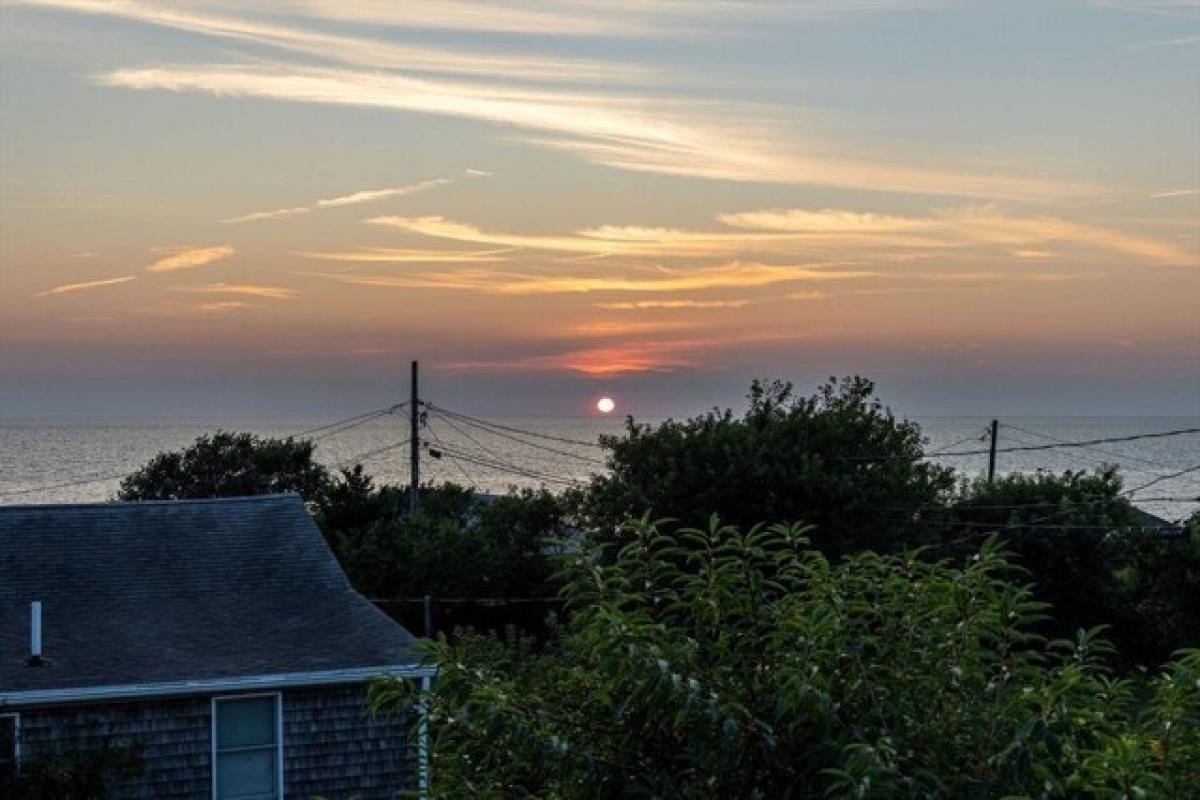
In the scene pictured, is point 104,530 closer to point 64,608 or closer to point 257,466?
point 64,608

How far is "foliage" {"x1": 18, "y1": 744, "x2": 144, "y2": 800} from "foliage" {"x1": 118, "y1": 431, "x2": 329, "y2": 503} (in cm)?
3441

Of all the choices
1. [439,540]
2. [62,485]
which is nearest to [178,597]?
[439,540]

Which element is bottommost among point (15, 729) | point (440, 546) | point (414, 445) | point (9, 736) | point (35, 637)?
point (9, 736)

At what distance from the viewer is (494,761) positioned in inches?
385

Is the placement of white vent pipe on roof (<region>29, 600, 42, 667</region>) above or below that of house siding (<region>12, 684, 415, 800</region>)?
above

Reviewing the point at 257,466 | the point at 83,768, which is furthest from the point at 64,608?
the point at 257,466

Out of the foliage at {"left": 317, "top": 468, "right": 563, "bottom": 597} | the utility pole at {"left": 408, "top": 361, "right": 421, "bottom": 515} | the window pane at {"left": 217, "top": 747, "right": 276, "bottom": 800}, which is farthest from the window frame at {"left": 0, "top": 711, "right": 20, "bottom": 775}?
the utility pole at {"left": 408, "top": 361, "right": 421, "bottom": 515}

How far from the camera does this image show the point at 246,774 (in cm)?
2323

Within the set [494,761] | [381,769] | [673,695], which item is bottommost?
[381,769]

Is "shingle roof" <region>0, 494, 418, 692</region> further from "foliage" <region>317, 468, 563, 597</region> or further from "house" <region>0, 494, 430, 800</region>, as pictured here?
"foliage" <region>317, 468, 563, 597</region>

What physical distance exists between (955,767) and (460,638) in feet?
49.1

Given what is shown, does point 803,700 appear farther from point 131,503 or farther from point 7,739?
point 131,503

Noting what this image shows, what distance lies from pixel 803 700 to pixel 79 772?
50.3 ft

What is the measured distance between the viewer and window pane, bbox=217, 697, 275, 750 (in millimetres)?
23000
